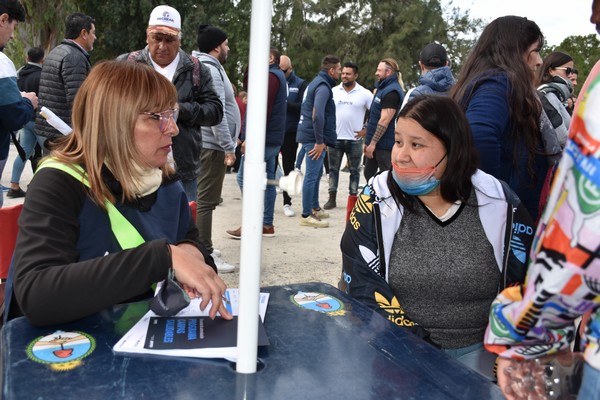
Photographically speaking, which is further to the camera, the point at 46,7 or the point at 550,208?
the point at 46,7

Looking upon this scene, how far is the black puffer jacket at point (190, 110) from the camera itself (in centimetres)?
353

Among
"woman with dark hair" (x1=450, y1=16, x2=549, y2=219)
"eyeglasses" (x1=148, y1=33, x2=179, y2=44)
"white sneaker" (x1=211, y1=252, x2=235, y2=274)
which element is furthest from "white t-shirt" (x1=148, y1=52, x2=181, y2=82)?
"woman with dark hair" (x1=450, y1=16, x2=549, y2=219)

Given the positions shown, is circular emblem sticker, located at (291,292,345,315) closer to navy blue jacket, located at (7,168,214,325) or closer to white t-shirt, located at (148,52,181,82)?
navy blue jacket, located at (7,168,214,325)

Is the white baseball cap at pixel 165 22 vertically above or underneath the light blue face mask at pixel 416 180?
above

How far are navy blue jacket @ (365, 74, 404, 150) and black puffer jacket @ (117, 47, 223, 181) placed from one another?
268 cm

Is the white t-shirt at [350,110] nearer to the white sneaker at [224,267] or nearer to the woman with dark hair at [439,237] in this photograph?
the white sneaker at [224,267]

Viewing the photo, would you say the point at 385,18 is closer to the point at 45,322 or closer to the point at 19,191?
the point at 19,191

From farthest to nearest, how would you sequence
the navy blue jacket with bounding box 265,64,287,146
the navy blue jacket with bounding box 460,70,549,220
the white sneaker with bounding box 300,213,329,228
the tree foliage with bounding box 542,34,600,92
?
the tree foliage with bounding box 542,34,600,92 < the white sneaker with bounding box 300,213,329,228 < the navy blue jacket with bounding box 265,64,287,146 < the navy blue jacket with bounding box 460,70,549,220

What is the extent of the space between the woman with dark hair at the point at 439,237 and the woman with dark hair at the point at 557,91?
56 centimetres

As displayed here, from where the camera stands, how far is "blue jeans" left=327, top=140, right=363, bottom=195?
687 cm

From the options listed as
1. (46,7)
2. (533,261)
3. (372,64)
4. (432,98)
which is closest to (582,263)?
(533,261)

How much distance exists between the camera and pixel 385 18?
3597 cm

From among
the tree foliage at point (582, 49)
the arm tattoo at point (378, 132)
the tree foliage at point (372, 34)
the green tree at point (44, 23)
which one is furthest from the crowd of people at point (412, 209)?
the tree foliage at point (582, 49)

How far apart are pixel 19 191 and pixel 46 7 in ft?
36.5
